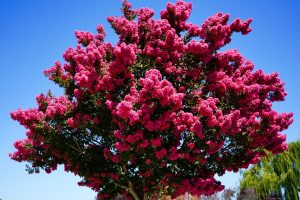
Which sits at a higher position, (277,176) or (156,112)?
(277,176)

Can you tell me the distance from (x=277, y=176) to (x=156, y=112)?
20.4 m

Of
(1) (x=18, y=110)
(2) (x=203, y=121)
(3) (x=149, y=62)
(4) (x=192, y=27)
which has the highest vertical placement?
(4) (x=192, y=27)

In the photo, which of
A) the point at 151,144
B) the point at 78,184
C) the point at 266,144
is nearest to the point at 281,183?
the point at 266,144

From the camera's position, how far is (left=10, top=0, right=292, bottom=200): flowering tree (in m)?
9.73

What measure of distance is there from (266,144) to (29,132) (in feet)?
26.2

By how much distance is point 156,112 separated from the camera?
382 inches

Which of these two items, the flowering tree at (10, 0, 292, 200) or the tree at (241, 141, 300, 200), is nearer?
the flowering tree at (10, 0, 292, 200)

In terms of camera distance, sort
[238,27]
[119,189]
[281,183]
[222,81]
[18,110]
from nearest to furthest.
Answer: [222,81], [18,110], [238,27], [119,189], [281,183]

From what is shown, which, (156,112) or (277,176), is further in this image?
(277,176)

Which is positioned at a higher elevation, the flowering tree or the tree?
the tree

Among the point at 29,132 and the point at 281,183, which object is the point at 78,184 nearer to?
the point at 29,132

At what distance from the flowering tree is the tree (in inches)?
636

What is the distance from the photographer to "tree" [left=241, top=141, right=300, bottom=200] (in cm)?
2616

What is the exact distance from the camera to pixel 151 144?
9695 millimetres
